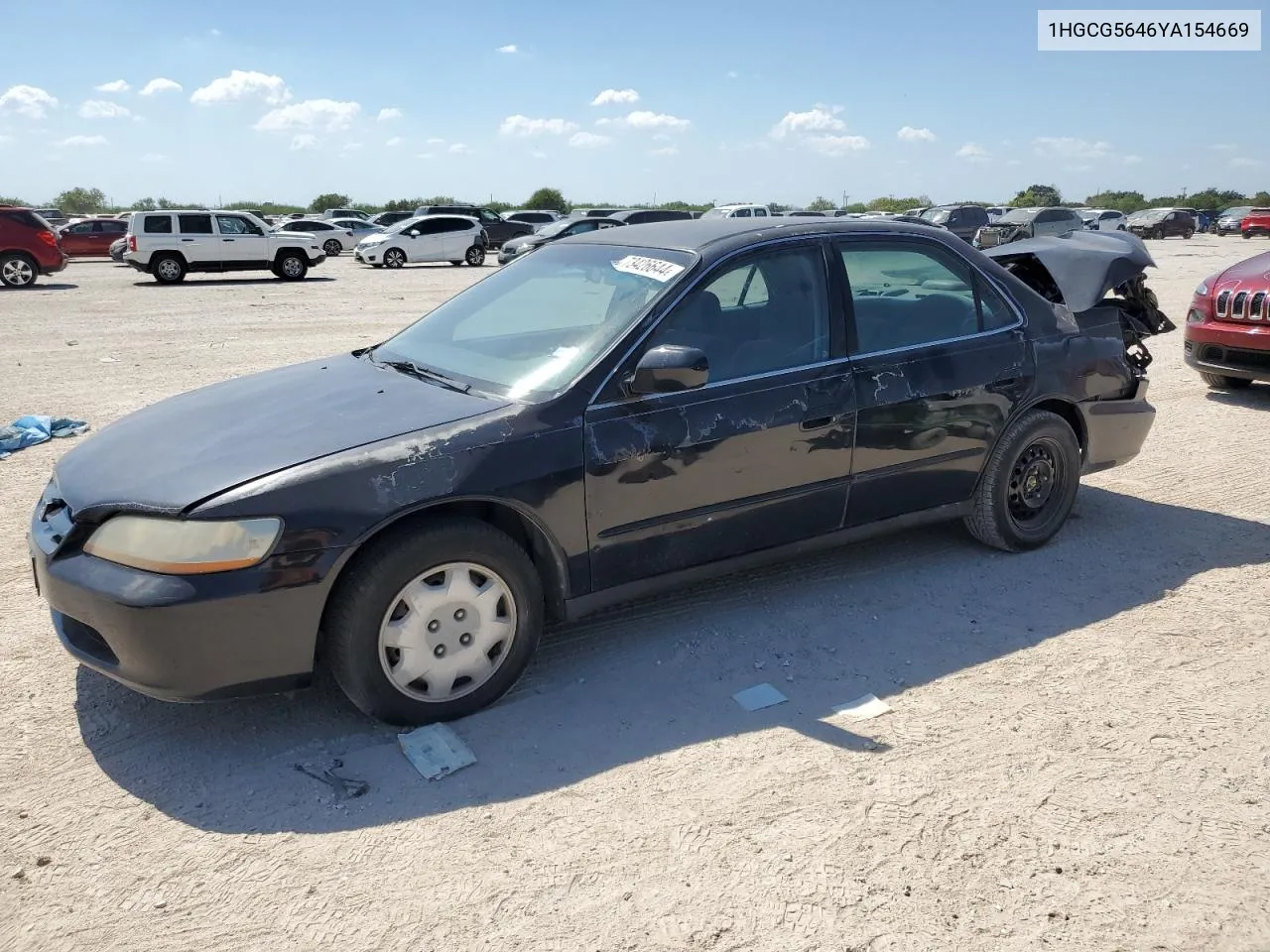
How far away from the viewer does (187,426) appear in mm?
3688

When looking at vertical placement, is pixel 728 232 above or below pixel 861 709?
above

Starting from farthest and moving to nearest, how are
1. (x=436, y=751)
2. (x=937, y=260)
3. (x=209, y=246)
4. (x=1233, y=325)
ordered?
(x=209, y=246), (x=1233, y=325), (x=937, y=260), (x=436, y=751)

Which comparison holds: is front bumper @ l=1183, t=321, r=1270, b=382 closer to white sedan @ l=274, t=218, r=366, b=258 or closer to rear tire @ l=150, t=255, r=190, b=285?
rear tire @ l=150, t=255, r=190, b=285

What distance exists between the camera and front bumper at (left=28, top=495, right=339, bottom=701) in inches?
116

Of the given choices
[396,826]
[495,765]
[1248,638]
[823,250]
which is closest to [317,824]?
[396,826]

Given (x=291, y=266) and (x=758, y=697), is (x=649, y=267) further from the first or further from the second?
(x=291, y=266)

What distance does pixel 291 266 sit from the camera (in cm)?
2370

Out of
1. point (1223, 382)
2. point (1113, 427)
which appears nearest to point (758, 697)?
point (1113, 427)

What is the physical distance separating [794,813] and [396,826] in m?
1.16

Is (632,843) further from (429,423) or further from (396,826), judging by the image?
(429,423)

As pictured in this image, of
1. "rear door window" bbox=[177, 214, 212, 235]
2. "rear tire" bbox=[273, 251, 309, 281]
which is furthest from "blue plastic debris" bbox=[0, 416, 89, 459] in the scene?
"rear tire" bbox=[273, 251, 309, 281]

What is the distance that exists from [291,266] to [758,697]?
22.6m

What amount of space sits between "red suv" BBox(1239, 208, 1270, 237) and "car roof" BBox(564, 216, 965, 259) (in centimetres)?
4929

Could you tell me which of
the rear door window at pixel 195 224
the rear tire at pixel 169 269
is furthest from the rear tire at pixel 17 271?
the rear door window at pixel 195 224
